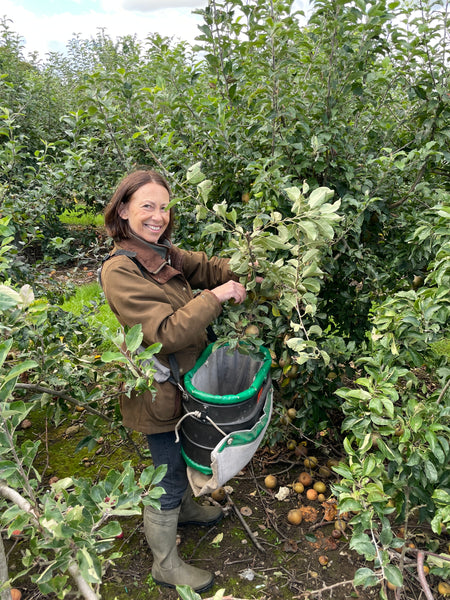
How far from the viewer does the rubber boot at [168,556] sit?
2.01m

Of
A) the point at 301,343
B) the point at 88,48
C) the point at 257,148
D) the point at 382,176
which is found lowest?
the point at 301,343

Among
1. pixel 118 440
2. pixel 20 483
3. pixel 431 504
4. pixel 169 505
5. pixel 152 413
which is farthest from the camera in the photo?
pixel 118 440

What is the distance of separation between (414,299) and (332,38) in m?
1.22

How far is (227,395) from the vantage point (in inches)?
70.7

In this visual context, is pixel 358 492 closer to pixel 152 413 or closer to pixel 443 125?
pixel 152 413

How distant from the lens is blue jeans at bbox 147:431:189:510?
1940mm

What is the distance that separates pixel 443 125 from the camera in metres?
2.03

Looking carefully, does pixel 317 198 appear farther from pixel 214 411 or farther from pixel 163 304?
pixel 214 411

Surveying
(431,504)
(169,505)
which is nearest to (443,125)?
(431,504)

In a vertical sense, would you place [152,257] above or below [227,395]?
above

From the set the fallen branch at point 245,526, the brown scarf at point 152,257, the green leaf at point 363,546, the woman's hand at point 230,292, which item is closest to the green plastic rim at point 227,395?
the woman's hand at point 230,292

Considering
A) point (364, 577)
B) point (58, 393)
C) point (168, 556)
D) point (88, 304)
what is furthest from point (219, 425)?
point (88, 304)

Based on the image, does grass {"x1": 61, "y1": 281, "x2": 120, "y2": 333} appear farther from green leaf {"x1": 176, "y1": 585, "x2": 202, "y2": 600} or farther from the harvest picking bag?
green leaf {"x1": 176, "y1": 585, "x2": 202, "y2": 600}

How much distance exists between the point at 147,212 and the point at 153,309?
45 centimetres
